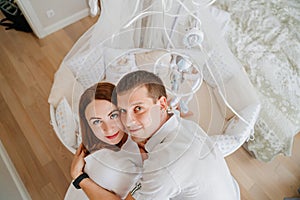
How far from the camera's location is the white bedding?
51.1 inches

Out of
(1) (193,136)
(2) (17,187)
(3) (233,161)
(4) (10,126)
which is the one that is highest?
(1) (193,136)

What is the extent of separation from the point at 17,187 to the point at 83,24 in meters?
1.31

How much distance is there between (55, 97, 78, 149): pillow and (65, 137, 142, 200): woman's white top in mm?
385

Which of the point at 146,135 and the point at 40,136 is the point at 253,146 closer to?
the point at 146,135

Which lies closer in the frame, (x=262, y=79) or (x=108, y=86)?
(x=108, y=86)

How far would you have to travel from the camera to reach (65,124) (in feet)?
3.45

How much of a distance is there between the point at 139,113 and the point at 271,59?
117cm

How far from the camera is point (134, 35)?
3.51ft

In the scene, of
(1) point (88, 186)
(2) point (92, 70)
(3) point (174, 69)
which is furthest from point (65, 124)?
(3) point (174, 69)

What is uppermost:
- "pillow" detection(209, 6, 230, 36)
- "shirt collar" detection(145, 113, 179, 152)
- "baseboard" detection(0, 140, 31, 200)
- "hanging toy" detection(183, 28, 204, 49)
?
"hanging toy" detection(183, 28, 204, 49)

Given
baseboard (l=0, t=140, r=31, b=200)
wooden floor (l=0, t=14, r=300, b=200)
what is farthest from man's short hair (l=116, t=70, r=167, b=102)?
baseboard (l=0, t=140, r=31, b=200)

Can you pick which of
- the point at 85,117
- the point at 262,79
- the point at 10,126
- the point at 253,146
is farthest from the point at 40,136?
the point at 262,79

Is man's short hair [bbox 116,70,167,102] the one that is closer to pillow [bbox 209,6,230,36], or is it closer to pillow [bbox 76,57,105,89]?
pillow [bbox 76,57,105,89]

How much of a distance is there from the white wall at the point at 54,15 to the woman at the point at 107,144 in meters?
1.37
